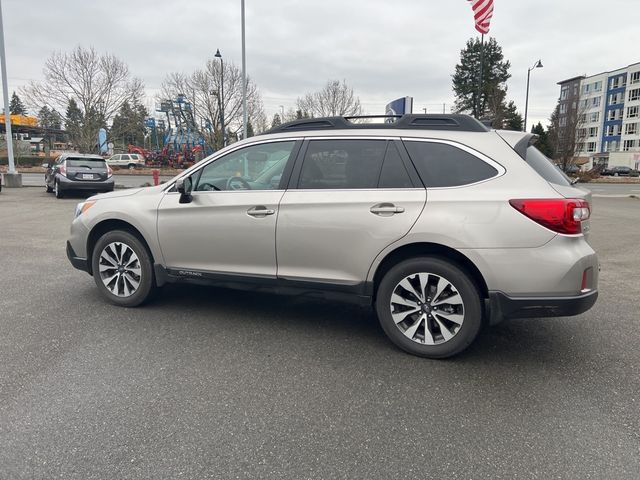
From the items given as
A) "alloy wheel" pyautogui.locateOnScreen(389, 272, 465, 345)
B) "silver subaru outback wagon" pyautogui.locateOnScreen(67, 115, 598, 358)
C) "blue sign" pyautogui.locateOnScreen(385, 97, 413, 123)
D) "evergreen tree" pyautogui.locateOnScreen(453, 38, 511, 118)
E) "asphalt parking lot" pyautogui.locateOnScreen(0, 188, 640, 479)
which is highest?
"evergreen tree" pyautogui.locateOnScreen(453, 38, 511, 118)

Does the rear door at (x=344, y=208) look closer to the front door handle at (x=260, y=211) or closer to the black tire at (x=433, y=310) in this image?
the front door handle at (x=260, y=211)

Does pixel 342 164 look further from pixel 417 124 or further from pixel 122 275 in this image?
pixel 122 275

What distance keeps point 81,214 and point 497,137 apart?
4216mm

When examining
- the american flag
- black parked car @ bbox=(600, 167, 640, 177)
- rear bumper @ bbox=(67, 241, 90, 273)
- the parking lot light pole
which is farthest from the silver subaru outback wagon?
black parked car @ bbox=(600, 167, 640, 177)

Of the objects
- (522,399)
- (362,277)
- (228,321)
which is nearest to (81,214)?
(228,321)

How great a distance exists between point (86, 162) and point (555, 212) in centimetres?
1577

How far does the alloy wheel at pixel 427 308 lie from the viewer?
3.56 m

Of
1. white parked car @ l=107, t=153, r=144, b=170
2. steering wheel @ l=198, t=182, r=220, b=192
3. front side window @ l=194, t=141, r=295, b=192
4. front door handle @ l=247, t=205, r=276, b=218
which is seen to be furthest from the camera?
white parked car @ l=107, t=153, r=144, b=170

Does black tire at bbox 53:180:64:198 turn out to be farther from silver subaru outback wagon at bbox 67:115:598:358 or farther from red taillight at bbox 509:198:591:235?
red taillight at bbox 509:198:591:235

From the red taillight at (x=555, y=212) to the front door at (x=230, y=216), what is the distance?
200cm

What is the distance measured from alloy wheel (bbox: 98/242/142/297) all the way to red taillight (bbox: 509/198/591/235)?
363 cm

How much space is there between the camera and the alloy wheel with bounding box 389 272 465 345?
11.7ft

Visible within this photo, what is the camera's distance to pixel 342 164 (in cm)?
397

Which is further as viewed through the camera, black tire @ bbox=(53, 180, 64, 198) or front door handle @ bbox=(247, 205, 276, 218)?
black tire @ bbox=(53, 180, 64, 198)
